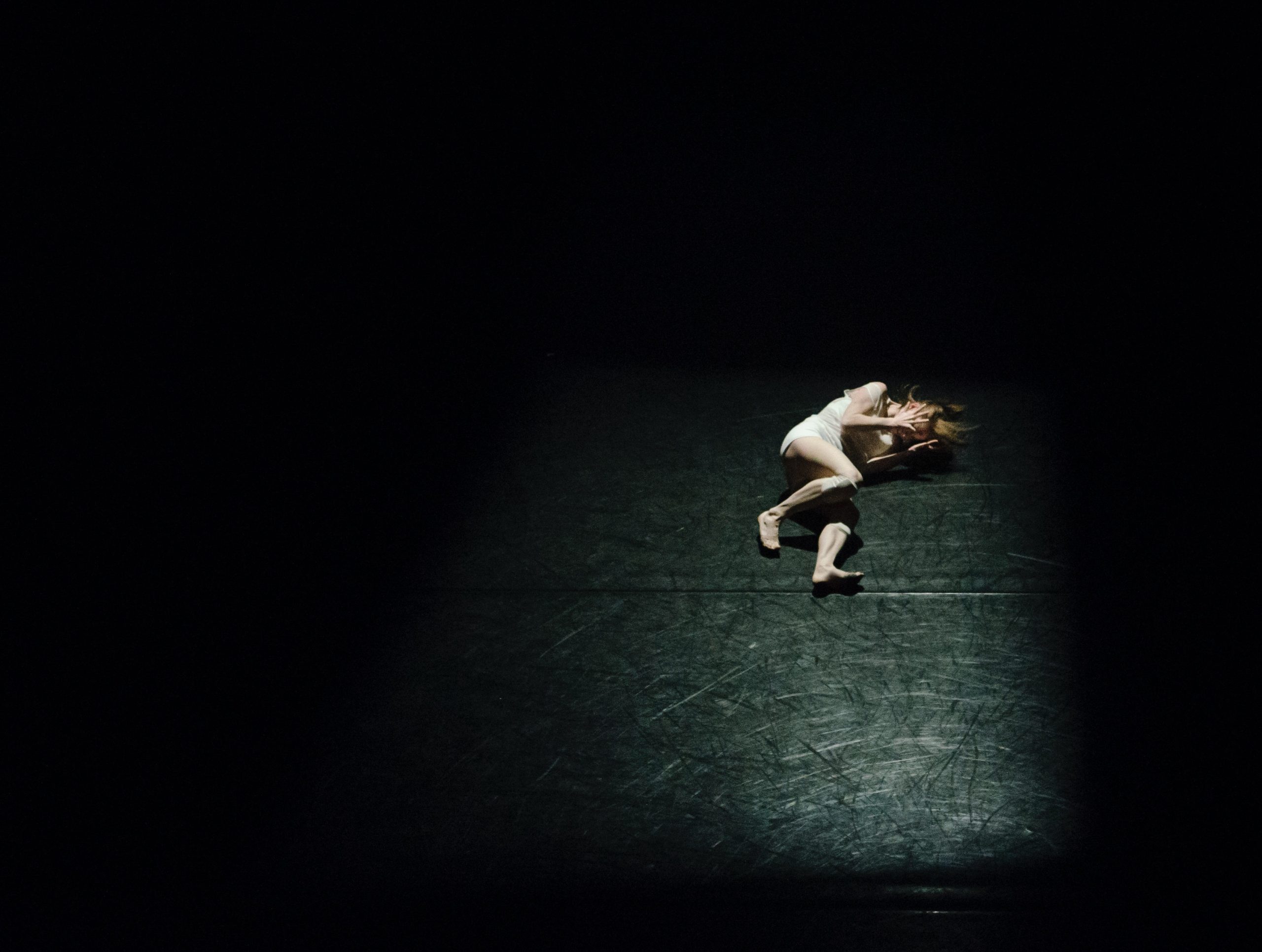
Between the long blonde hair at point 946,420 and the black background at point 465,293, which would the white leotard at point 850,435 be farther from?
the black background at point 465,293

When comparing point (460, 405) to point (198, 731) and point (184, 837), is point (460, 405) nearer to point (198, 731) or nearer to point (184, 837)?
point (198, 731)

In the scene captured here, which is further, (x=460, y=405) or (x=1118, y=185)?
(x=1118, y=185)

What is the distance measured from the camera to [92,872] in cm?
243

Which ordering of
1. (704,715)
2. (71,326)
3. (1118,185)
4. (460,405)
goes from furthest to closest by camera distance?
1. (1118,185)
2. (71,326)
3. (460,405)
4. (704,715)

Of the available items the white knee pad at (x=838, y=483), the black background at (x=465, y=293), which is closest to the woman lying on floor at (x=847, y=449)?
Answer: the white knee pad at (x=838, y=483)

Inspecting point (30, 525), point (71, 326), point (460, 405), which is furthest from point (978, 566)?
point (71, 326)

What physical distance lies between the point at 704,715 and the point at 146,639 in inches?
73.1

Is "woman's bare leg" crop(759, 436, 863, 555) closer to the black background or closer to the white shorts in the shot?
the white shorts

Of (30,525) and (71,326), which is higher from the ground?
(71,326)

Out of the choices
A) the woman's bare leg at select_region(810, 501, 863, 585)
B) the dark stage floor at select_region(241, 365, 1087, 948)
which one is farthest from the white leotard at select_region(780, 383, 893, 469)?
the woman's bare leg at select_region(810, 501, 863, 585)

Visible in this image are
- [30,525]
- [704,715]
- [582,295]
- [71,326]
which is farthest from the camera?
[582,295]

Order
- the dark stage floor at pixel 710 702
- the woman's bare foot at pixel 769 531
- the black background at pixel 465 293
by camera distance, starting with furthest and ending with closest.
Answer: the woman's bare foot at pixel 769 531 → the black background at pixel 465 293 → the dark stage floor at pixel 710 702

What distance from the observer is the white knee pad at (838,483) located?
3.20 meters

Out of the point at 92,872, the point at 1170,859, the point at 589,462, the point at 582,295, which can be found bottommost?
the point at 1170,859
